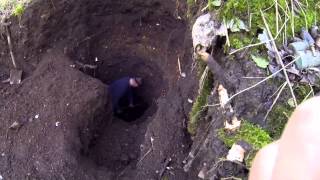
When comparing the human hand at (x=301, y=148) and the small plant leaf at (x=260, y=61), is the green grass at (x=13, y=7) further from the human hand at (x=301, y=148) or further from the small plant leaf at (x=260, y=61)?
the human hand at (x=301, y=148)

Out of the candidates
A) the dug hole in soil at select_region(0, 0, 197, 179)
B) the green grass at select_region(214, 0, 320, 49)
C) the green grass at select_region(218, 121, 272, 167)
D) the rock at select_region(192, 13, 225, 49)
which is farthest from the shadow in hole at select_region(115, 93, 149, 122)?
the green grass at select_region(218, 121, 272, 167)

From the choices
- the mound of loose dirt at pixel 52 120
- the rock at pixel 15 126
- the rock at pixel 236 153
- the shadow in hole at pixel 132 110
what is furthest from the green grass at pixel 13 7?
the rock at pixel 236 153

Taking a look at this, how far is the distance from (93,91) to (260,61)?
1.32 metres

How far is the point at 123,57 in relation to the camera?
329cm

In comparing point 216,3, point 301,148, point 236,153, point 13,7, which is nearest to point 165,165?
point 236,153

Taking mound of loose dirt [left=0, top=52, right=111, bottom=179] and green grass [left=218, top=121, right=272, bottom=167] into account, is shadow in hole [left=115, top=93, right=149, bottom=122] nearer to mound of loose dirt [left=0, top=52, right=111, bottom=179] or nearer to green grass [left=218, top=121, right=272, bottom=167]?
mound of loose dirt [left=0, top=52, right=111, bottom=179]

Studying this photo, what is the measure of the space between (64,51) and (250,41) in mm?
1504

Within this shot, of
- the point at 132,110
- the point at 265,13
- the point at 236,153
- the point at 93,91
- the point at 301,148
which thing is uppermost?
the point at 301,148

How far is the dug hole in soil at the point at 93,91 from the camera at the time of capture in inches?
96.1

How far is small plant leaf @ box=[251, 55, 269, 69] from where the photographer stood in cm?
177

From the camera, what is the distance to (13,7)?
112 inches

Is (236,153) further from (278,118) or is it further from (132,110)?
(132,110)

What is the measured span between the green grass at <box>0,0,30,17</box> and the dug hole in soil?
0.17 feet

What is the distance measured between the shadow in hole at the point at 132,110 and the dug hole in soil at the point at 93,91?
13mm
